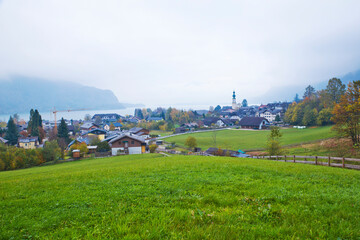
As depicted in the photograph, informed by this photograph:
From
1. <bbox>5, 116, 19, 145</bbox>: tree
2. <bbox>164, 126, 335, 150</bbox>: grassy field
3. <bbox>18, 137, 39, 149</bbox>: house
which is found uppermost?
<bbox>5, 116, 19, 145</bbox>: tree

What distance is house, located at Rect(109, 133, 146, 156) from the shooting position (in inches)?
1902

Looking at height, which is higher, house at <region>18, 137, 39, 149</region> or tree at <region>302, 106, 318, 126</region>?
tree at <region>302, 106, 318, 126</region>

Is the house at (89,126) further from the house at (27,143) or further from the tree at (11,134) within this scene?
the house at (27,143)

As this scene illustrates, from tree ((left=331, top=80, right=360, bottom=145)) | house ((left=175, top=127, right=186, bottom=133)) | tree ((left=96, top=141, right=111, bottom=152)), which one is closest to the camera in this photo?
tree ((left=331, top=80, right=360, bottom=145))

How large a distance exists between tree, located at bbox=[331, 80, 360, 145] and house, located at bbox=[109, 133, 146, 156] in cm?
4243

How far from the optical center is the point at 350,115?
103 ft

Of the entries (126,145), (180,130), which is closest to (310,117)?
(180,130)

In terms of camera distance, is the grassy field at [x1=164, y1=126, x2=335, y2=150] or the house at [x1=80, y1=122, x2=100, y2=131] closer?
the grassy field at [x1=164, y1=126, x2=335, y2=150]

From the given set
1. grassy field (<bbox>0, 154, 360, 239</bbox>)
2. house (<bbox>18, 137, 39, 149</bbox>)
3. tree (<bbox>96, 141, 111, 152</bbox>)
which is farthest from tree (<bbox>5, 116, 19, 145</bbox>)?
grassy field (<bbox>0, 154, 360, 239</bbox>)

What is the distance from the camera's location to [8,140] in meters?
70.4

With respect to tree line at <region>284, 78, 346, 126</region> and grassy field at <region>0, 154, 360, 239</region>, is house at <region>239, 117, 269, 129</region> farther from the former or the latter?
grassy field at <region>0, 154, 360, 239</region>

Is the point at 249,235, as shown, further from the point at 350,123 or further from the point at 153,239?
the point at 350,123

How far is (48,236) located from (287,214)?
5776 mm

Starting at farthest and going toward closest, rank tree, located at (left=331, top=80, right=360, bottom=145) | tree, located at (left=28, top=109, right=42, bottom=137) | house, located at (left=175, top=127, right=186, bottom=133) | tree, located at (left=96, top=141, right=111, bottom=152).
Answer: house, located at (left=175, top=127, right=186, bottom=133) < tree, located at (left=28, top=109, right=42, bottom=137) < tree, located at (left=96, top=141, right=111, bottom=152) < tree, located at (left=331, top=80, right=360, bottom=145)
